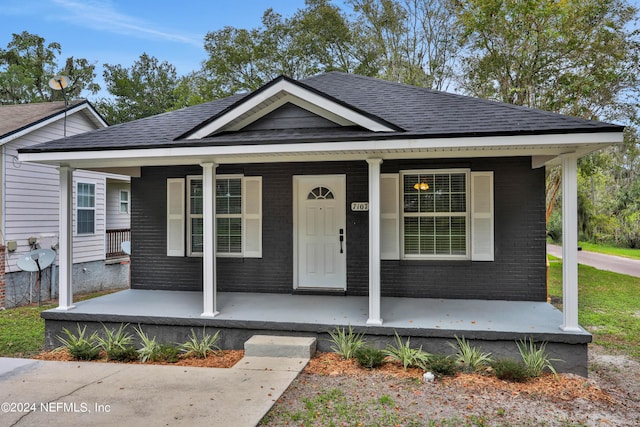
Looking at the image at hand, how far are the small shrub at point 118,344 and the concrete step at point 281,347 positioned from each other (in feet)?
5.42

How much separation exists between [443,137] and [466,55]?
11677 millimetres

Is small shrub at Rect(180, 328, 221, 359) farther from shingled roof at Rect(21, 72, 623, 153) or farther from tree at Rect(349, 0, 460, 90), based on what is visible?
tree at Rect(349, 0, 460, 90)

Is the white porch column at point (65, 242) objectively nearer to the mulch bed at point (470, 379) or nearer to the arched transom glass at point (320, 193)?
the mulch bed at point (470, 379)

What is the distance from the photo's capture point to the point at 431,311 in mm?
6297

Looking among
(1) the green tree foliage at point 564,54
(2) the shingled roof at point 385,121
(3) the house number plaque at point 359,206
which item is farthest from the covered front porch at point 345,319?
(1) the green tree foliage at point 564,54

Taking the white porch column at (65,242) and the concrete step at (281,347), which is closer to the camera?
the concrete step at (281,347)

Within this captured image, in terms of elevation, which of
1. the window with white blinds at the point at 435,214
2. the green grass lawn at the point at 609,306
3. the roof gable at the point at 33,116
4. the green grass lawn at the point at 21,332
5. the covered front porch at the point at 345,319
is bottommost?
the green grass lawn at the point at 21,332

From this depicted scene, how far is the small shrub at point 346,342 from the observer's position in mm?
5418

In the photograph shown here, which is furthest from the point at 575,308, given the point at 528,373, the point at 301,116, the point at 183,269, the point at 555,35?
the point at 555,35

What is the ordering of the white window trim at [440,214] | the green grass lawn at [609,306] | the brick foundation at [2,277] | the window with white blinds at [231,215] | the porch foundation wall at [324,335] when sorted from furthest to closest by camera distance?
1. the brick foundation at [2,277]
2. the window with white blinds at [231,215]
3. the white window trim at [440,214]
4. the green grass lawn at [609,306]
5. the porch foundation wall at [324,335]

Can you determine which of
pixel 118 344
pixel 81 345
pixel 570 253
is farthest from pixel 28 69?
pixel 570 253

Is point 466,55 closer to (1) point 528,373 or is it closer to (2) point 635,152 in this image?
(2) point 635,152

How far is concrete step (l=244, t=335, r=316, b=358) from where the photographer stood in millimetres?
5383

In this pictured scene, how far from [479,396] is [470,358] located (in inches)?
28.6
